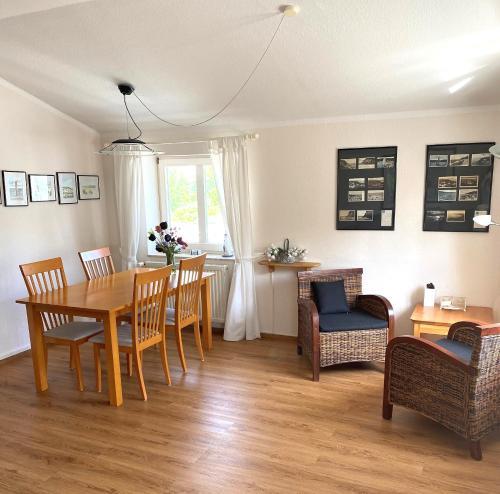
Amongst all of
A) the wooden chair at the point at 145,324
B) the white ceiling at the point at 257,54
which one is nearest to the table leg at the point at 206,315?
the wooden chair at the point at 145,324

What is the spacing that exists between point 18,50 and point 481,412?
13.0 ft

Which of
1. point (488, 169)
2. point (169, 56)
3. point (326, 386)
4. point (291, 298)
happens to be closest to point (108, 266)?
point (291, 298)

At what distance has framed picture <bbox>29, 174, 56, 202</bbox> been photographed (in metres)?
4.09

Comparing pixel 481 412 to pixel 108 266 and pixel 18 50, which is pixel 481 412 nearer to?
pixel 108 266

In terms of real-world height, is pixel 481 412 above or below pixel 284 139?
below

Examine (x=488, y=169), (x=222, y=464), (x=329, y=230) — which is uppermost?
(x=488, y=169)

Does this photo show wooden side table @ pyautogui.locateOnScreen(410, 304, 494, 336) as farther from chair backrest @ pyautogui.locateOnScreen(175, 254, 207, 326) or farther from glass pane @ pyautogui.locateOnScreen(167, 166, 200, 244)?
glass pane @ pyautogui.locateOnScreen(167, 166, 200, 244)

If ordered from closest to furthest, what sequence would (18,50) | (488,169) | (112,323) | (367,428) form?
(367,428)
(112,323)
(18,50)
(488,169)

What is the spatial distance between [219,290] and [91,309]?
1.80m

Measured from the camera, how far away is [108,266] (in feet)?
14.0

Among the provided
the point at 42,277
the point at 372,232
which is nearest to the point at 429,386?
the point at 372,232

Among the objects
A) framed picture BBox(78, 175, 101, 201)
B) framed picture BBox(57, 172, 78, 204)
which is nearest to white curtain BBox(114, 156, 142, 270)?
framed picture BBox(78, 175, 101, 201)

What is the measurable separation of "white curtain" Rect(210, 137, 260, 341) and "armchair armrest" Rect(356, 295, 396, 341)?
1.11m

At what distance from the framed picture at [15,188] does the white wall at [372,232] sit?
2.18 metres
